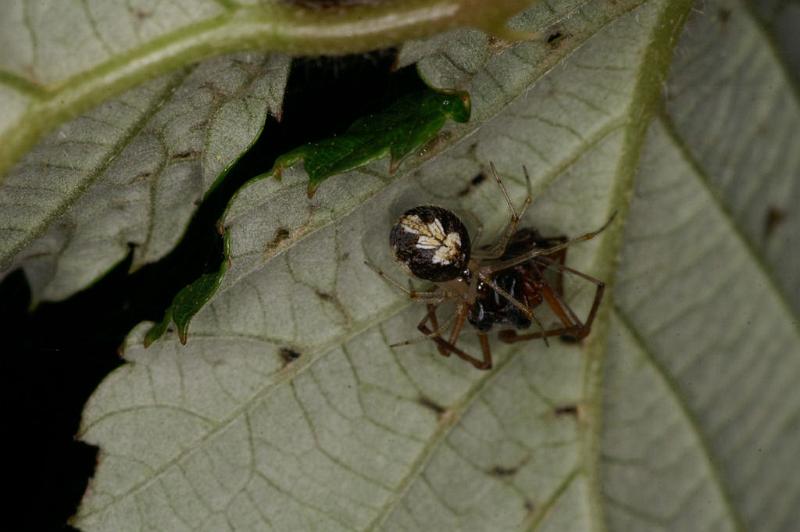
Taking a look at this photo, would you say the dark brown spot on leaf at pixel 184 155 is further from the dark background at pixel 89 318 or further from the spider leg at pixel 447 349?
the spider leg at pixel 447 349

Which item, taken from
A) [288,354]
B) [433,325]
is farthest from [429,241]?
[288,354]

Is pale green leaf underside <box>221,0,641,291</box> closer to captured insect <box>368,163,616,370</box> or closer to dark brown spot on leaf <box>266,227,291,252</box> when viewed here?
dark brown spot on leaf <box>266,227,291,252</box>

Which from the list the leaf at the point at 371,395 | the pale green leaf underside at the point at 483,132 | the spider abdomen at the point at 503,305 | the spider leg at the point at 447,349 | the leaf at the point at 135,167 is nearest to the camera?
the leaf at the point at 135,167

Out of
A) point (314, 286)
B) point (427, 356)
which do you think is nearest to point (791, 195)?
point (427, 356)

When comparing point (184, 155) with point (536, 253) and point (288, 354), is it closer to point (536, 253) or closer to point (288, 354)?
point (288, 354)

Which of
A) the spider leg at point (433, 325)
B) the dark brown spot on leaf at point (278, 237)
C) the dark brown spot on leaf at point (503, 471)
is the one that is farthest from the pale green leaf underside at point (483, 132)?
the dark brown spot on leaf at point (503, 471)

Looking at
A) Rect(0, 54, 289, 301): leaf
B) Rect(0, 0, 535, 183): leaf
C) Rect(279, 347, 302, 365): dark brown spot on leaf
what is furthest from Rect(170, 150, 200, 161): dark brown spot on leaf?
Rect(279, 347, 302, 365): dark brown spot on leaf

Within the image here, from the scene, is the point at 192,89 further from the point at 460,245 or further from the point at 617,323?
the point at 617,323
